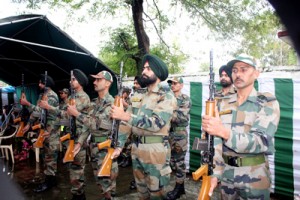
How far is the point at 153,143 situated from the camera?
329 centimetres

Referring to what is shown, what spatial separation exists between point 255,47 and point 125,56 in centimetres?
477

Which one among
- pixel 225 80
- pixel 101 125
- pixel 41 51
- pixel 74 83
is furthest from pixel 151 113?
pixel 41 51

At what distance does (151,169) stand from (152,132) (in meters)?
0.41

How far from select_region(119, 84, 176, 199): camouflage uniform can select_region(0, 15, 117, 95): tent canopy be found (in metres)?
3.38

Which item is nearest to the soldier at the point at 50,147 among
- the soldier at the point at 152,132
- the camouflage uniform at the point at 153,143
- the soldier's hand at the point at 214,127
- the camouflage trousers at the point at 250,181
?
the soldier at the point at 152,132

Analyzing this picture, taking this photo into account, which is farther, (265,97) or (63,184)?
(63,184)

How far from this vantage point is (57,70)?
9.10 m

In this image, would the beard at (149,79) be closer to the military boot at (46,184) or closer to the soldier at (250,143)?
the soldier at (250,143)

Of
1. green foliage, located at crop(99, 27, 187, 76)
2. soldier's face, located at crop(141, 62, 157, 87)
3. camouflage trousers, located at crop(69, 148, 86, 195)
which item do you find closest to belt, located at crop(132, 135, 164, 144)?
soldier's face, located at crop(141, 62, 157, 87)

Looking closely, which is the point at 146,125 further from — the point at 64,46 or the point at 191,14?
the point at 191,14

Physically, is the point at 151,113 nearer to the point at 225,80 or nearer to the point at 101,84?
the point at 101,84

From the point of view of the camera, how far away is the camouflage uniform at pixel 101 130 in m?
4.16

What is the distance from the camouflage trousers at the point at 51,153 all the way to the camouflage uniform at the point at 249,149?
3.90 m

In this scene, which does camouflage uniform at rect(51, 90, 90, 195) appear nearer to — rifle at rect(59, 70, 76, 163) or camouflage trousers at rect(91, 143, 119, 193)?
rifle at rect(59, 70, 76, 163)
